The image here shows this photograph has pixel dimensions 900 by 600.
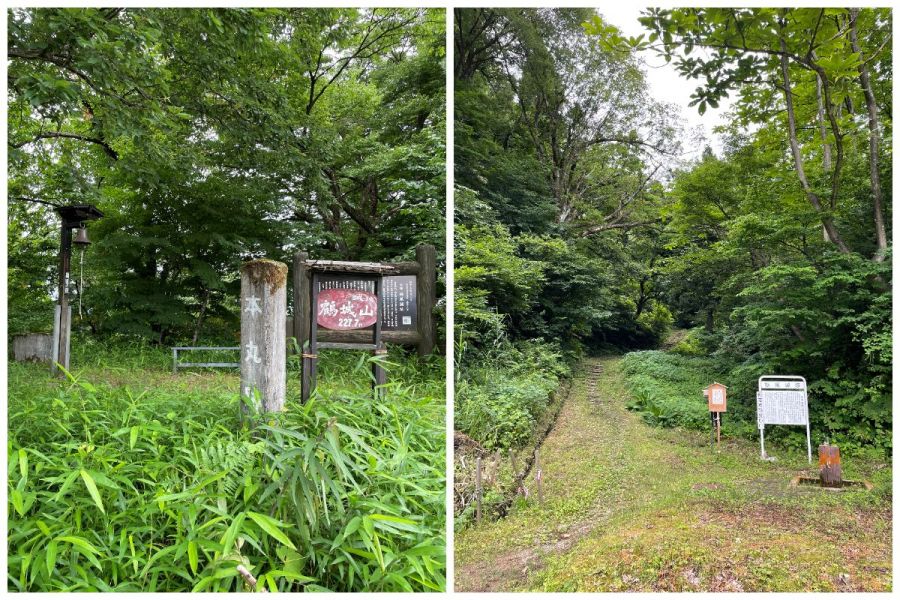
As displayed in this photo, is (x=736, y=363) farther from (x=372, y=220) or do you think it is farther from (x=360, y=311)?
(x=372, y=220)

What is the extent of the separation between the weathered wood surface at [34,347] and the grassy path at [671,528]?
4.47m

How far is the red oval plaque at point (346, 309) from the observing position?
2.04 m

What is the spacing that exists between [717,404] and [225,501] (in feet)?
7.50

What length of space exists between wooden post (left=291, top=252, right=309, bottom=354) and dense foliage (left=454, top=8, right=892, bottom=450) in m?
1.08

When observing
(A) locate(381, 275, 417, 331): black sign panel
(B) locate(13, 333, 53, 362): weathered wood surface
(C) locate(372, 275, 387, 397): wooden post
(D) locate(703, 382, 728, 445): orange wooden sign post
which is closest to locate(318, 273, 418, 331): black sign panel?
(A) locate(381, 275, 417, 331): black sign panel

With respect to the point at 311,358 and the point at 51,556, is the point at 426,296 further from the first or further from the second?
the point at 51,556

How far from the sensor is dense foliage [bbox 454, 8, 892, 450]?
76.1 inches

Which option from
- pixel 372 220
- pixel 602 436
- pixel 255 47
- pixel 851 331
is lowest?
pixel 602 436

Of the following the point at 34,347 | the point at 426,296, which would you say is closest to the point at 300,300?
the point at 426,296

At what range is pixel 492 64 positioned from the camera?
1942 mm

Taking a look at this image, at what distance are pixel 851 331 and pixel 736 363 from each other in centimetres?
51

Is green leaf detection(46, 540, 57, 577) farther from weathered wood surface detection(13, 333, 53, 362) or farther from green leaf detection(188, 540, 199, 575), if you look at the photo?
weathered wood surface detection(13, 333, 53, 362)

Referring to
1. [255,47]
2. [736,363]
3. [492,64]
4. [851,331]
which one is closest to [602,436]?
[736,363]

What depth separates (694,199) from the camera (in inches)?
101
